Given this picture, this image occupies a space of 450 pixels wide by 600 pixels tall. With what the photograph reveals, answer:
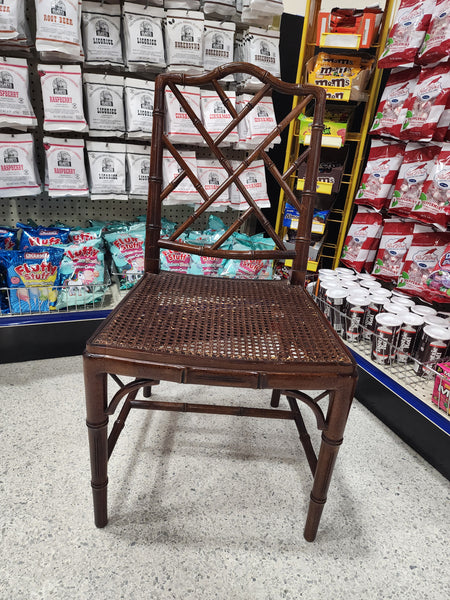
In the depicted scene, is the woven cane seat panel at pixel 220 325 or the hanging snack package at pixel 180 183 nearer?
the woven cane seat panel at pixel 220 325

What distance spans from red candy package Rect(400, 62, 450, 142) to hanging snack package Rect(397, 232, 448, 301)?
442 mm

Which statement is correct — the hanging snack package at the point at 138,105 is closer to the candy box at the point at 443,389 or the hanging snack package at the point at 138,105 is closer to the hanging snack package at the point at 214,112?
the hanging snack package at the point at 214,112

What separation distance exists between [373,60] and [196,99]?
989 mm

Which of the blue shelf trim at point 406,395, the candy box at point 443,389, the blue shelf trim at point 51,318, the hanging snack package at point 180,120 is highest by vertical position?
the hanging snack package at point 180,120

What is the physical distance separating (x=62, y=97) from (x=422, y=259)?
1780 mm

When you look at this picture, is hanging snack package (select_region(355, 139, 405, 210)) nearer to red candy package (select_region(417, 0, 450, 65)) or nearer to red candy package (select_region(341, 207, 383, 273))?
red candy package (select_region(341, 207, 383, 273))

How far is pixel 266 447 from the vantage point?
1.30 meters

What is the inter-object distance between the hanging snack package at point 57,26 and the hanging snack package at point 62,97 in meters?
0.08

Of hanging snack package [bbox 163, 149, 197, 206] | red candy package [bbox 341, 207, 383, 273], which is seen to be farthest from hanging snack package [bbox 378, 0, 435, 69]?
hanging snack package [bbox 163, 149, 197, 206]

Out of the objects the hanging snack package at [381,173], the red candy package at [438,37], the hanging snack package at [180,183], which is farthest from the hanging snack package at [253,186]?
the red candy package at [438,37]

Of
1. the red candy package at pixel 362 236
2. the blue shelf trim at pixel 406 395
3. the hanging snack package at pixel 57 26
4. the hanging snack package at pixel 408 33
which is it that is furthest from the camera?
the red candy package at pixel 362 236

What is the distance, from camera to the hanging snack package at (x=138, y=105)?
1.72 m

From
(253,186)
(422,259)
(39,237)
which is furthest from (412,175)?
(39,237)

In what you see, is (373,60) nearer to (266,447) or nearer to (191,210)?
(191,210)
